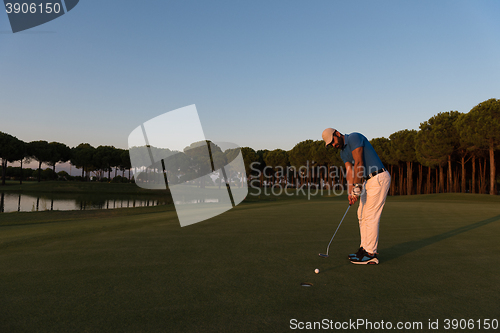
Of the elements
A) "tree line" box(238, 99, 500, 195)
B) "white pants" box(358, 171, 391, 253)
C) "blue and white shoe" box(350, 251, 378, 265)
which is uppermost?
"tree line" box(238, 99, 500, 195)

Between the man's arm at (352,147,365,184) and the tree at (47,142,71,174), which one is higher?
the tree at (47,142,71,174)

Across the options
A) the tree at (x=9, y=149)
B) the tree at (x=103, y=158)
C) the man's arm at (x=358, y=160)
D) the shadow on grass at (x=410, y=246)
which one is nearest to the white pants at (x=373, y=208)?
the man's arm at (x=358, y=160)

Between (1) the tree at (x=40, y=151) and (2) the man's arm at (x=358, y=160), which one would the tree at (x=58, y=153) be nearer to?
(1) the tree at (x=40, y=151)

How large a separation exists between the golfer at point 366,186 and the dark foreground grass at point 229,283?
0.38 meters

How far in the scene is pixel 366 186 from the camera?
17.3ft

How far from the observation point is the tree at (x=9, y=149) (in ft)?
202

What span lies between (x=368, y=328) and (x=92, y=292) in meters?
3.26

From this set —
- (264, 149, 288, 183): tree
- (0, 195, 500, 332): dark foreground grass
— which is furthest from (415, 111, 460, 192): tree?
(264, 149, 288, 183): tree

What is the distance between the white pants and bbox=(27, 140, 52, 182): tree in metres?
86.2

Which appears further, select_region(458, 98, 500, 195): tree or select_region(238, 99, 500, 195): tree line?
select_region(238, 99, 500, 195): tree line

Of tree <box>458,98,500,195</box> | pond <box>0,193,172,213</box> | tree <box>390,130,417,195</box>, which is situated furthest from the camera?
tree <box>390,130,417,195</box>

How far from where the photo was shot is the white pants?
5.08 metres

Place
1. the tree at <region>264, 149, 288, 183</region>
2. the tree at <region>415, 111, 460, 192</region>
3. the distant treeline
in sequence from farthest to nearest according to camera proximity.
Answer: the tree at <region>264, 149, 288, 183</region>
the tree at <region>415, 111, 460, 192</region>
the distant treeline

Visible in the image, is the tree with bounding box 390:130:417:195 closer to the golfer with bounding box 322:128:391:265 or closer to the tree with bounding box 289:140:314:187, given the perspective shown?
the tree with bounding box 289:140:314:187
